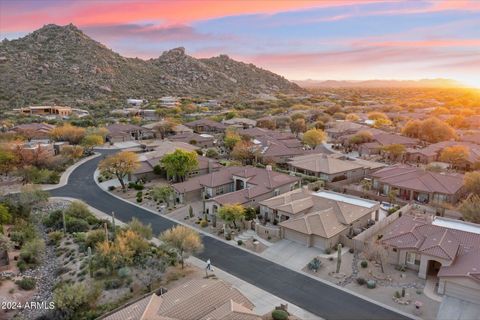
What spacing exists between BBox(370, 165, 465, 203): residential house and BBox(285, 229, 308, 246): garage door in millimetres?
19611

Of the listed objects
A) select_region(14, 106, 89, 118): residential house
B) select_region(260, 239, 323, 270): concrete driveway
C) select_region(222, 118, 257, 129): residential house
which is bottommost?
select_region(260, 239, 323, 270): concrete driveway

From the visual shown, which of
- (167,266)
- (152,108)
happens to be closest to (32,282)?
(167,266)

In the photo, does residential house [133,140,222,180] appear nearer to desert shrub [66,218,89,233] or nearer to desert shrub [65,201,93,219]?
desert shrub [65,201,93,219]

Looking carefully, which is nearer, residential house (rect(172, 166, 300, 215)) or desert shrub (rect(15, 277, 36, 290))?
desert shrub (rect(15, 277, 36, 290))

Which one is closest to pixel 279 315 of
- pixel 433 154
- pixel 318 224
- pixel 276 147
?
pixel 318 224

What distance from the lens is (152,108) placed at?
434 ft

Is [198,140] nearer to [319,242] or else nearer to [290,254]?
[319,242]

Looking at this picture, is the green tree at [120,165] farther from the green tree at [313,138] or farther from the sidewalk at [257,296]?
the green tree at [313,138]

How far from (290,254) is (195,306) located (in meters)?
13.7

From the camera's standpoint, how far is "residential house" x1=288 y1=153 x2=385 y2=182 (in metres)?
55.2

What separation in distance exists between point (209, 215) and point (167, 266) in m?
12.5

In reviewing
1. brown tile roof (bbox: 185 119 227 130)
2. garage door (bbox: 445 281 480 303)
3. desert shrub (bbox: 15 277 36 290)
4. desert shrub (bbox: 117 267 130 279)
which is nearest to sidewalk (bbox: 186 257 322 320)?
desert shrub (bbox: 117 267 130 279)

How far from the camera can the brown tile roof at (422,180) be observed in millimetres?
46219

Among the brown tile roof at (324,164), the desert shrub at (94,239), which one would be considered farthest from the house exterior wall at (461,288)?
the desert shrub at (94,239)
